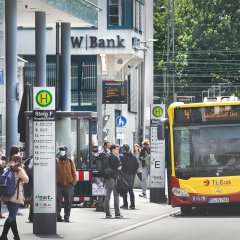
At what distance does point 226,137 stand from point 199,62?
56.7m

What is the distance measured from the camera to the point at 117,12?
2223 inches

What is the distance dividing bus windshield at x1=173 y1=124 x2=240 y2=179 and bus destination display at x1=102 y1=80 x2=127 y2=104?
23.4 meters

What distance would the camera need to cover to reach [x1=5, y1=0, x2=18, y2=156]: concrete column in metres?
31.4

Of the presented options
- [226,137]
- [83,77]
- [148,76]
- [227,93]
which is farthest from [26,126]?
[227,93]

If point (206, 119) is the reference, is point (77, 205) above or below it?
below

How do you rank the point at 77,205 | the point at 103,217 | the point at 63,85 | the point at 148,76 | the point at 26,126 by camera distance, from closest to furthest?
the point at 103,217, the point at 26,126, the point at 77,205, the point at 63,85, the point at 148,76

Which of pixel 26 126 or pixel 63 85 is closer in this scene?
pixel 26 126

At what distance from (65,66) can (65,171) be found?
45.9ft

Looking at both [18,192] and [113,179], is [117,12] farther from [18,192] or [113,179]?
[18,192]

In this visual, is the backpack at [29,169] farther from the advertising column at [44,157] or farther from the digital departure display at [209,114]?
the digital departure display at [209,114]

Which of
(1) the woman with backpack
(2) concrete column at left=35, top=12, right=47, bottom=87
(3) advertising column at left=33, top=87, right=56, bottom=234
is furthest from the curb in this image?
(2) concrete column at left=35, top=12, right=47, bottom=87

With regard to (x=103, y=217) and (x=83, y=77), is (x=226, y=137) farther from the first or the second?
(x=83, y=77)

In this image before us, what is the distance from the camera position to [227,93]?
83562 mm

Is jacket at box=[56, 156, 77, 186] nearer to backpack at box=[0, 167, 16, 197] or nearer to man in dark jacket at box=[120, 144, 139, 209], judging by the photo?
backpack at box=[0, 167, 16, 197]
